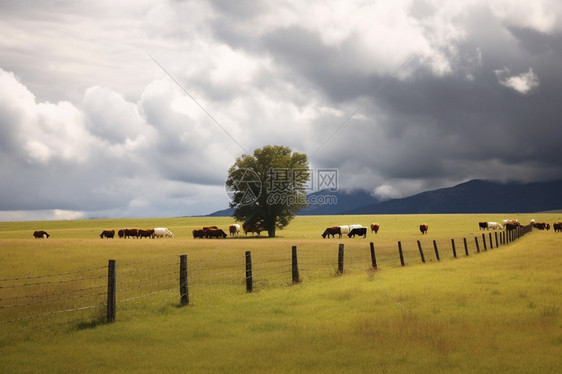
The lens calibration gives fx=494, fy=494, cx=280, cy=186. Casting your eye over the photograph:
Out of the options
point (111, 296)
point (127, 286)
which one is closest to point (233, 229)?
point (127, 286)

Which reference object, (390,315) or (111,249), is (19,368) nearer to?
(390,315)

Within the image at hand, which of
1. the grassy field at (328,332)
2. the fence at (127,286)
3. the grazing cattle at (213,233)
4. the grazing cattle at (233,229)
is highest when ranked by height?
the grazing cattle at (233,229)

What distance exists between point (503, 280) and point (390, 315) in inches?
378

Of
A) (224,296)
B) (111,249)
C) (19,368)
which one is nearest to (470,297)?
(224,296)

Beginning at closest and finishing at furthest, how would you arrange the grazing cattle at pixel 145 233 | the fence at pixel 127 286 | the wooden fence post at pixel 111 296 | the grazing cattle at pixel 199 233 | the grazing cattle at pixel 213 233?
the wooden fence post at pixel 111 296 → the fence at pixel 127 286 → the grazing cattle at pixel 213 233 → the grazing cattle at pixel 199 233 → the grazing cattle at pixel 145 233

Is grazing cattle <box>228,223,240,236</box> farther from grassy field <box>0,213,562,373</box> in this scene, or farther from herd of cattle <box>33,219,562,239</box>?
grassy field <box>0,213,562,373</box>

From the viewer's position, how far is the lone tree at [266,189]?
75500 millimetres

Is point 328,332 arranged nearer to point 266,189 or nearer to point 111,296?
point 111,296

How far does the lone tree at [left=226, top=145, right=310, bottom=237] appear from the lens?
7550cm

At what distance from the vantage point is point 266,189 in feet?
247

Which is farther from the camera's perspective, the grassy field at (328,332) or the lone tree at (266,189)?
the lone tree at (266,189)

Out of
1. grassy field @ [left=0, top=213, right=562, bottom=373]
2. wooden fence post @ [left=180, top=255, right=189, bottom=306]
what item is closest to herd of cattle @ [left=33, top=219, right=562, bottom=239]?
grassy field @ [left=0, top=213, right=562, bottom=373]

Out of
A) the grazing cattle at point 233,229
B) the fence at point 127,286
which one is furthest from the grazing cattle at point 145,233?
the fence at point 127,286

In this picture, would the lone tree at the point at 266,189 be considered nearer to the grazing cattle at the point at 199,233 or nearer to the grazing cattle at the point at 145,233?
the grazing cattle at the point at 199,233
